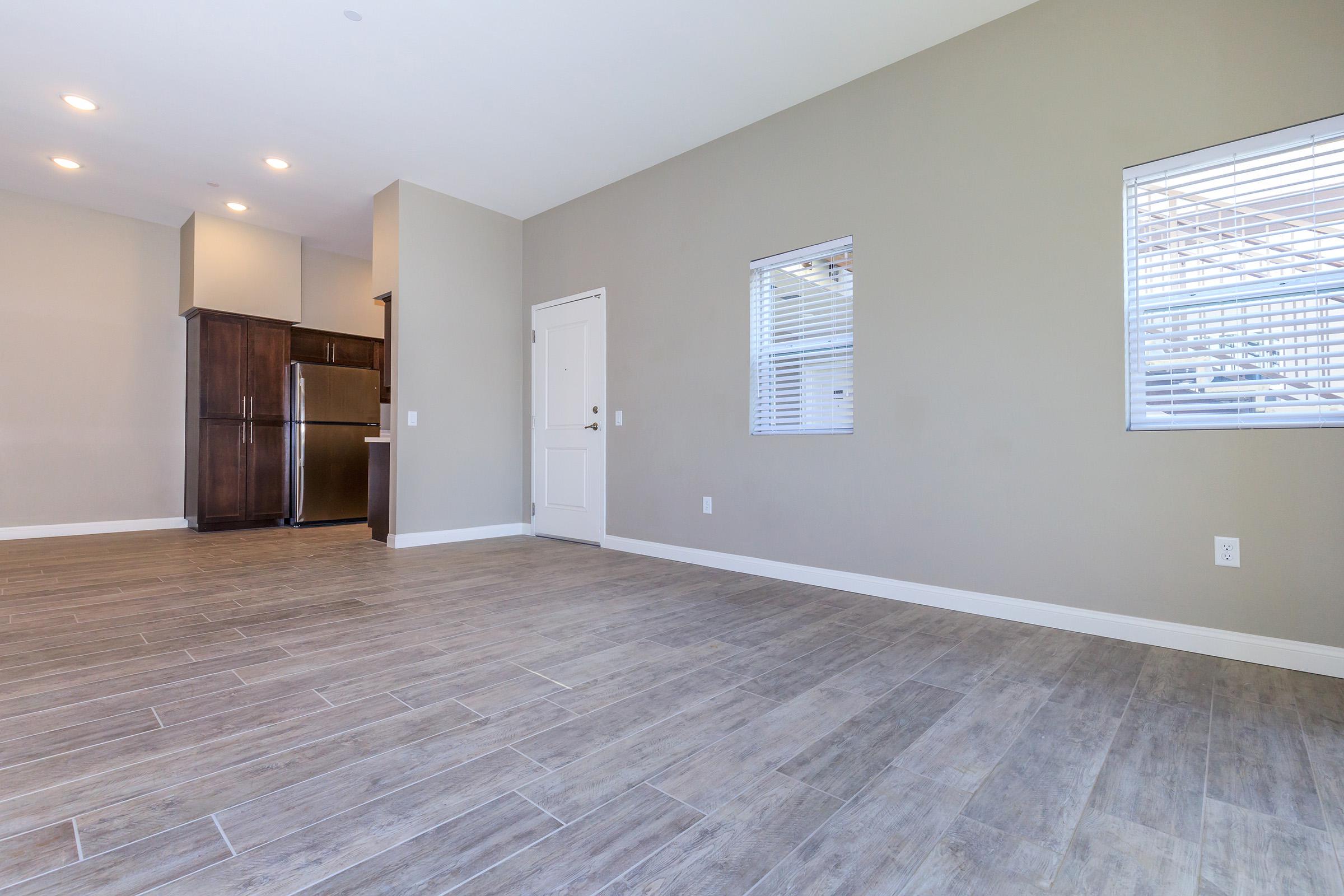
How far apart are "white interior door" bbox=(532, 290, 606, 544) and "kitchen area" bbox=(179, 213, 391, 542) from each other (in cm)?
130

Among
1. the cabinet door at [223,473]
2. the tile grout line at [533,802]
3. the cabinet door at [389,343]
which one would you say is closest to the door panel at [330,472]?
the cabinet door at [223,473]

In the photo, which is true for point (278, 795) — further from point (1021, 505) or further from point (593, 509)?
point (593, 509)

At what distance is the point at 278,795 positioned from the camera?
138cm

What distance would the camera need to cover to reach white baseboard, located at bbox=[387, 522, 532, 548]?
4.88m

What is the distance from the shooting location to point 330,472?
643cm

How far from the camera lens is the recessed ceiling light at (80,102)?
3.72 meters

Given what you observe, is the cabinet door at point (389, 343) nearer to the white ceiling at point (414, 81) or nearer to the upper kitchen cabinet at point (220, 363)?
the white ceiling at point (414, 81)

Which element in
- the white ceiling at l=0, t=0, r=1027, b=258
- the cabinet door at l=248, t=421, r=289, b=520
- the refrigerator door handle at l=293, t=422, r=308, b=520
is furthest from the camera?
the refrigerator door handle at l=293, t=422, r=308, b=520

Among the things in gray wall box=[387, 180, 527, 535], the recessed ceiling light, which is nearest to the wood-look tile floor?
gray wall box=[387, 180, 527, 535]

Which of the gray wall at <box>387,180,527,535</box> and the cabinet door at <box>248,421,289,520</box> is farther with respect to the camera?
the cabinet door at <box>248,421,289,520</box>

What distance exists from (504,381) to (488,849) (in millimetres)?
4781

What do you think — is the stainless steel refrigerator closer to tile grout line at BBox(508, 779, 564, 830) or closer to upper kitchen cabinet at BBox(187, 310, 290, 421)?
upper kitchen cabinet at BBox(187, 310, 290, 421)

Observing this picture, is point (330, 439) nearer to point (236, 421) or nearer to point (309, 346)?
point (236, 421)

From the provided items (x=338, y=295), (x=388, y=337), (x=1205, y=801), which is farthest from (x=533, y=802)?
(x=338, y=295)
